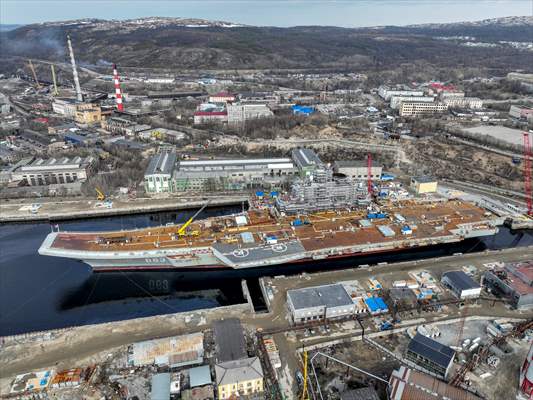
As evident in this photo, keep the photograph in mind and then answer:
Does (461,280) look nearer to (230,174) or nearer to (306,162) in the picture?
(306,162)

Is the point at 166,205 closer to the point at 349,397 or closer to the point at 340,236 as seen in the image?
the point at 340,236

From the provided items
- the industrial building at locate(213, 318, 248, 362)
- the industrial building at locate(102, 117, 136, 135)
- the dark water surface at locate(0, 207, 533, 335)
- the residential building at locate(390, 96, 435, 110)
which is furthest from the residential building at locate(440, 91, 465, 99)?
the industrial building at locate(213, 318, 248, 362)

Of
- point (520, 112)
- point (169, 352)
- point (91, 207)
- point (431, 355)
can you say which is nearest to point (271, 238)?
point (169, 352)

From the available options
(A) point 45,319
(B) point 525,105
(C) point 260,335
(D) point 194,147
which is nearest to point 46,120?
(D) point 194,147

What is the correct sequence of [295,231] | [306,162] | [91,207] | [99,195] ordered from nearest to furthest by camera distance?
[295,231] < [91,207] < [99,195] < [306,162]

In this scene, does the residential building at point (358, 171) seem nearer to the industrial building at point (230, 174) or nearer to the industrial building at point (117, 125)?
the industrial building at point (230, 174)

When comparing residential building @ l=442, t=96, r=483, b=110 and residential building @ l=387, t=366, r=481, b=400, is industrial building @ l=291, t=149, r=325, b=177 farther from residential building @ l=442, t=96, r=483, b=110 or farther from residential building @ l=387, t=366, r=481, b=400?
residential building @ l=442, t=96, r=483, b=110
